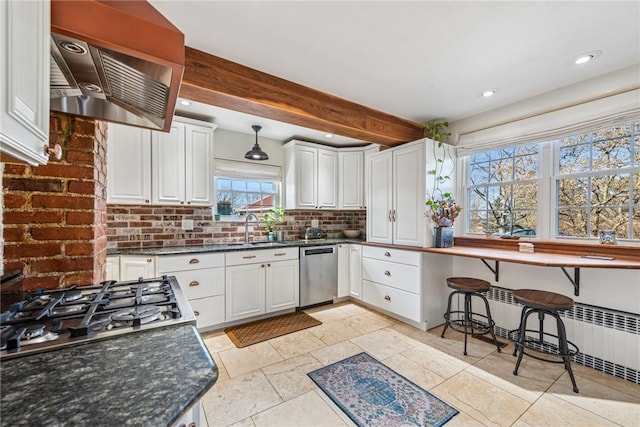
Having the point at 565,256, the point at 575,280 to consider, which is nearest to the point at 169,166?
the point at 565,256

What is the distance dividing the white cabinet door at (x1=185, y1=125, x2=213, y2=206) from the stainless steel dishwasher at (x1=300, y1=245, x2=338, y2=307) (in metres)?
1.36

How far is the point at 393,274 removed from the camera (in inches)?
124

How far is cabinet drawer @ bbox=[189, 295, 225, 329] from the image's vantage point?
273 cm

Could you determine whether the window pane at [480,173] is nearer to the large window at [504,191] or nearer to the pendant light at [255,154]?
the large window at [504,191]

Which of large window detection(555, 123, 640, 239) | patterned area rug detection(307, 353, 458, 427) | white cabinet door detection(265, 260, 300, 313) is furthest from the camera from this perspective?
white cabinet door detection(265, 260, 300, 313)

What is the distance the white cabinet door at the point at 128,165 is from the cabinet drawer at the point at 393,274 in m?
2.68

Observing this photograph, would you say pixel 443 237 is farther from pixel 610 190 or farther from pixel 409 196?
pixel 610 190

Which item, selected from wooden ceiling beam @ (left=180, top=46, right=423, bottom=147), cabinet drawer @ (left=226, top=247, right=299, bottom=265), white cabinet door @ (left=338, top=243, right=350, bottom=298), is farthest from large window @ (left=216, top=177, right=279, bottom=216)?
wooden ceiling beam @ (left=180, top=46, right=423, bottom=147)

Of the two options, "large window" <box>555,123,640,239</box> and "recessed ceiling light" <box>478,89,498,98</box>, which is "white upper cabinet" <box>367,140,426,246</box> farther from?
"large window" <box>555,123,640,239</box>

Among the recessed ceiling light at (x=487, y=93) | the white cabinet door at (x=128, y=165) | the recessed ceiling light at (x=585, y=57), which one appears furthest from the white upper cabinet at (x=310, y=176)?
the recessed ceiling light at (x=585, y=57)

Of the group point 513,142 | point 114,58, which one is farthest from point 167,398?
point 513,142

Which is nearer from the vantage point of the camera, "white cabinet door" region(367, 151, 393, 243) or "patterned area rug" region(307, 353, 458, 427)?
"patterned area rug" region(307, 353, 458, 427)

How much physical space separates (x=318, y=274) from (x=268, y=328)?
0.94 m

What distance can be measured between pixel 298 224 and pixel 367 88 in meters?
2.31
